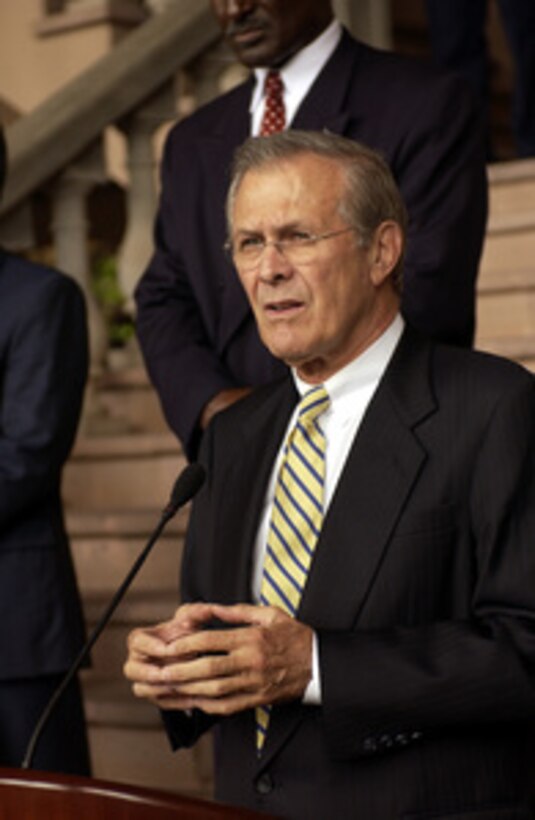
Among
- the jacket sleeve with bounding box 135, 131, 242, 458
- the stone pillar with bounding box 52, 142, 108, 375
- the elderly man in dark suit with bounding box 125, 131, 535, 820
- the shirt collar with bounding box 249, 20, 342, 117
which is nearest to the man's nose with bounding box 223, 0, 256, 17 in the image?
the shirt collar with bounding box 249, 20, 342, 117

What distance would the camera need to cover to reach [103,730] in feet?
14.4

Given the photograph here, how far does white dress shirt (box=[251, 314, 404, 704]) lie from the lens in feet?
8.21

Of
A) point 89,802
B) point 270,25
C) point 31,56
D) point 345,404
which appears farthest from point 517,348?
point 31,56

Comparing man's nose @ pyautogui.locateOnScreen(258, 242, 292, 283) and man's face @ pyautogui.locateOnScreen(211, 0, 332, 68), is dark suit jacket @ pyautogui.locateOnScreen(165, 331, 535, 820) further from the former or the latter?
man's face @ pyautogui.locateOnScreen(211, 0, 332, 68)

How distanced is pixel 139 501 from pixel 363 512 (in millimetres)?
2675

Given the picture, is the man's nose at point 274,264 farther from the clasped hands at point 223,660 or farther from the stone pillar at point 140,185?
the stone pillar at point 140,185

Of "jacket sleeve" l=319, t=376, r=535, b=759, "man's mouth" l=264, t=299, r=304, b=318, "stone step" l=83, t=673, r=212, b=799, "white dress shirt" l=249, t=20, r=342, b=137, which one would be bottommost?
"stone step" l=83, t=673, r=212, b=799

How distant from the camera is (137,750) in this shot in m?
4.35

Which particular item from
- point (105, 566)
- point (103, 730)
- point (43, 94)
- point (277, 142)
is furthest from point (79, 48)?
point (277, 142)

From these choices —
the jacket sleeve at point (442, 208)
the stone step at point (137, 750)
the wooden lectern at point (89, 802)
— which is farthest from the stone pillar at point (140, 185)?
the wooden lectern at point (89, 802)

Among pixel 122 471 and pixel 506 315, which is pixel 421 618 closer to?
pixel 506 315

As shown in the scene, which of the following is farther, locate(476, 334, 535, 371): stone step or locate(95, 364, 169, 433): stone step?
locate(95, 364, 169, 433): stone step

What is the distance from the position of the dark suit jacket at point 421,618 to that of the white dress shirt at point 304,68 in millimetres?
1031

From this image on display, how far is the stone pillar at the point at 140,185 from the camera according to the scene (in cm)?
533
